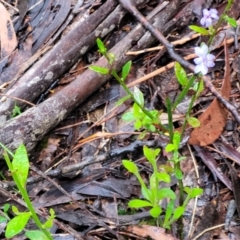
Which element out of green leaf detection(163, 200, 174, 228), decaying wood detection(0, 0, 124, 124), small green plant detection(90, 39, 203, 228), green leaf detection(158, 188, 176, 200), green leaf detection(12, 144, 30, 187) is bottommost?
green leaf detection(163, 200, 174, 228)

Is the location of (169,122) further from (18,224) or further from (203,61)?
(18,224)

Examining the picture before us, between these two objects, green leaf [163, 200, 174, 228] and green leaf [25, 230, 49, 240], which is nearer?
green leaf [25, 230, 49, 240]

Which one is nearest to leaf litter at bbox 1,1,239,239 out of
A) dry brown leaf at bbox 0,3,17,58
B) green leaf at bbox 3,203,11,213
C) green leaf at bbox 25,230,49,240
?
green leaf at bbox 3,203,11,213

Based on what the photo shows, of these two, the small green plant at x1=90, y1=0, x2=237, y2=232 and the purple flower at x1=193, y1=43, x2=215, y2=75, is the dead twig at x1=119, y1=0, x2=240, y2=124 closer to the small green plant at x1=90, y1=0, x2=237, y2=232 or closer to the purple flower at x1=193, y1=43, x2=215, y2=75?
the small green plant at x1=90, y1=0, x2=237, y2=232

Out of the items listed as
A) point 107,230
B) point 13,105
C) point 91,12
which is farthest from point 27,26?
point 107,230

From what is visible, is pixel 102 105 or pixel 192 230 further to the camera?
pixel 102 105

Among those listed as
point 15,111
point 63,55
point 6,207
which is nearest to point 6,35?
point 63,55

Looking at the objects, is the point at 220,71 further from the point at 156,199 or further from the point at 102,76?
the point at 156,199
